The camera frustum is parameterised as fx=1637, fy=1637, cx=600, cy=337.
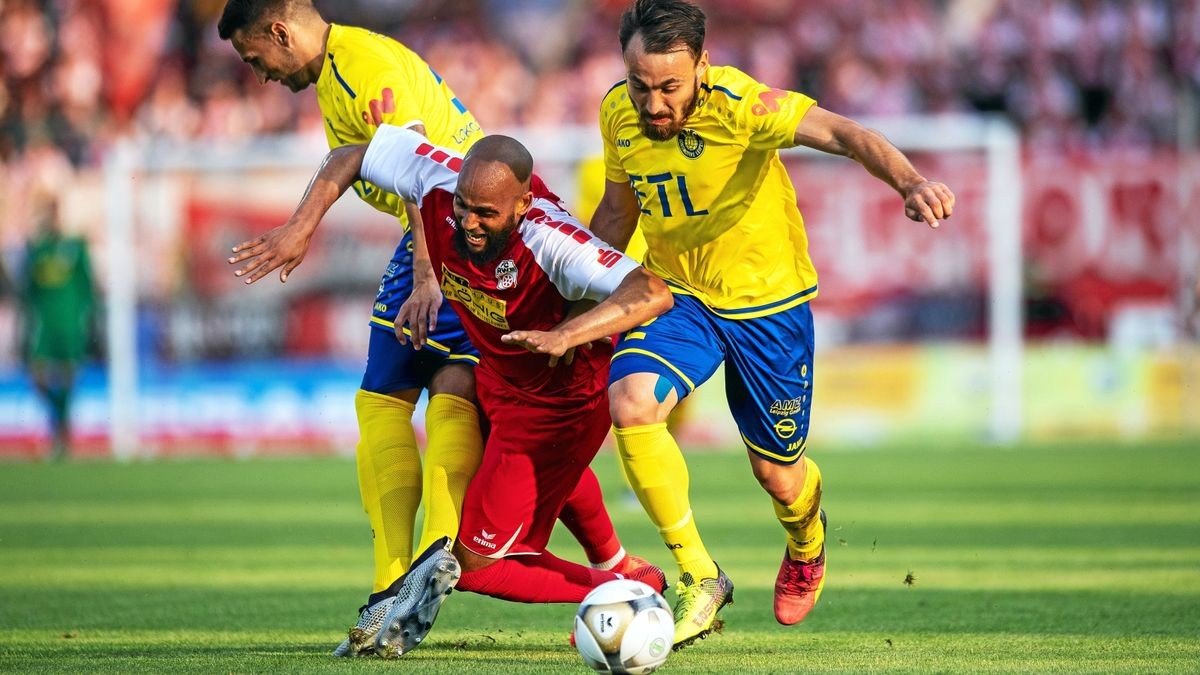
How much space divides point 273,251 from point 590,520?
66.1 inches

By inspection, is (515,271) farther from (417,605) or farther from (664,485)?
(417,605)

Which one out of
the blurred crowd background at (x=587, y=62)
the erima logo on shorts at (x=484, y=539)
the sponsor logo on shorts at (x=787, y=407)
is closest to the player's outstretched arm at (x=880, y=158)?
the sponsor logo on shorts at (x=787, y=407)

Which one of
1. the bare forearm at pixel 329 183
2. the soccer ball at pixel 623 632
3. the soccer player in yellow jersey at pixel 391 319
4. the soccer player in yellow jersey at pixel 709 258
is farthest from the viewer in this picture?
the soccer player in yellow jersey at pixel 391 319

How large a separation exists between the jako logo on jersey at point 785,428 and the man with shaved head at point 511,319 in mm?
679

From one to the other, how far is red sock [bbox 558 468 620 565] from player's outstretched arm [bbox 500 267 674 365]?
3.52ft

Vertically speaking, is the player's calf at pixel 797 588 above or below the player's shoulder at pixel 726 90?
below

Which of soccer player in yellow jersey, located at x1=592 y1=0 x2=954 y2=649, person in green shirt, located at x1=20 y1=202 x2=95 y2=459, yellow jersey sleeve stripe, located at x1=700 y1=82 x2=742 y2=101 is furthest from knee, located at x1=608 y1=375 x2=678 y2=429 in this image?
person in green shirt, located at x1=20 y1=202 x2=95 y2=459

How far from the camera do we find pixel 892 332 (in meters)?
17.3

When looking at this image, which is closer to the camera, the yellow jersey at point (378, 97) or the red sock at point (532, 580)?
the red sock at point (532, 580)

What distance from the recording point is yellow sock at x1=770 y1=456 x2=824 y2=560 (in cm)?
627

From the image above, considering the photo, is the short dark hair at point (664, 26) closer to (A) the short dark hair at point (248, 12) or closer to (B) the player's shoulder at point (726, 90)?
(B) the player's shoulder at point (726, 90)

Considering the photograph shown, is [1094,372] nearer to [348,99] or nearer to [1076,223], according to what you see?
[1076,223]

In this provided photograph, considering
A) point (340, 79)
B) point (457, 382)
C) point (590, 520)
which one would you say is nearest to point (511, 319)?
point (457, 382)

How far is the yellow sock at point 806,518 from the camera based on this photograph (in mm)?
6274
